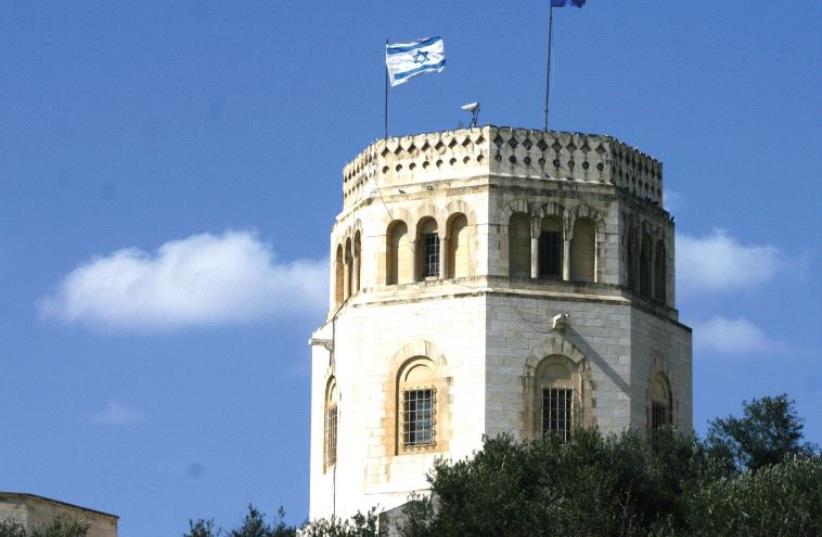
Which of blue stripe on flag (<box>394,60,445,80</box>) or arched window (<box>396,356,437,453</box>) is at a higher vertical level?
blue stripe on flag (<box>394,60,445,80</box>)

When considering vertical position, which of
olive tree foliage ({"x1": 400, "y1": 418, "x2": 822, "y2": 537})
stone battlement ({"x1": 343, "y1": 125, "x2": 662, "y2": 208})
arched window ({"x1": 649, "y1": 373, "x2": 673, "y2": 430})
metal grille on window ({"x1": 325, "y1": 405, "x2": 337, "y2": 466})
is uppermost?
stone battlement ({"x1": 343, "y1": 125, "x2": 662, "y2": 208})

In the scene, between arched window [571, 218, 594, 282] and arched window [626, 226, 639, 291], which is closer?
arched window [571, 218, 594, 282]

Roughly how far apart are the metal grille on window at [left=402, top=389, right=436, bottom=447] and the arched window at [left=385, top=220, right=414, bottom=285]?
3.13 metres

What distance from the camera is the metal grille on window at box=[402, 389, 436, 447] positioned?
67188mm

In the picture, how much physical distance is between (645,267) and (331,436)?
960 centimetres

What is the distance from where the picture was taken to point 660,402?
69.6 metres

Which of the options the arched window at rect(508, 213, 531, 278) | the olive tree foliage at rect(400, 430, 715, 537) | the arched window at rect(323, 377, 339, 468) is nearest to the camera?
the olive tree foliage at rect(400, 430, 715, 537)

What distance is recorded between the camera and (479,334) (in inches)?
2623

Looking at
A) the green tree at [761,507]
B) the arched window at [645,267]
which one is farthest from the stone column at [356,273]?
the green tree at [761,507]

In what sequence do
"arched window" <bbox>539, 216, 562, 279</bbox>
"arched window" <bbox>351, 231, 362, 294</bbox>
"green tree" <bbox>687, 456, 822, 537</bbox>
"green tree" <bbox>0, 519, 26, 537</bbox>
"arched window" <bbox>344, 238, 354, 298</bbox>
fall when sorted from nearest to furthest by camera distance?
"green tree" <bbox>687, 456, 822, 537</bbox> → "green tree" <bbox>0, 519, 26, 537</bbox> → "arched window" <bbox>539, 216, 562, 279</bbox> → "arched window" <bbox>351, 231, 362, 294</bbox> → "arched window" <bbox>344, 238, 354, 298</bbox>

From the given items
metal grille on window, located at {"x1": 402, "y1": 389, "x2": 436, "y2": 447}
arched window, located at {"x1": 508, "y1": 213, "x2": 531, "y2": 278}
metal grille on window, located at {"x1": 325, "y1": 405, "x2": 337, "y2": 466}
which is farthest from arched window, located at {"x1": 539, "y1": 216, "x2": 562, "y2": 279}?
metal grille on window, located at {"x1": 325, "y1": 405, "x2": 337, "y2": 466}

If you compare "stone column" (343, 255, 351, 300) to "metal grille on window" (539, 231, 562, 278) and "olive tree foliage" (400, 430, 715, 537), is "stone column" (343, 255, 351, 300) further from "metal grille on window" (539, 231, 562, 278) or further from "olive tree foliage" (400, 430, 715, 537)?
"olive tree foliage" (400, 430, 715, 537)

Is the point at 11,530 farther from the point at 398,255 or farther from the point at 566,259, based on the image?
the point at 566,259

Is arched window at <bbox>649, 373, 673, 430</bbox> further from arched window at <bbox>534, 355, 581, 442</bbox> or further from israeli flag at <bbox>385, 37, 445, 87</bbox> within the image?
israeli flag at <bbox>385, 37, 445, 87</bbox>
